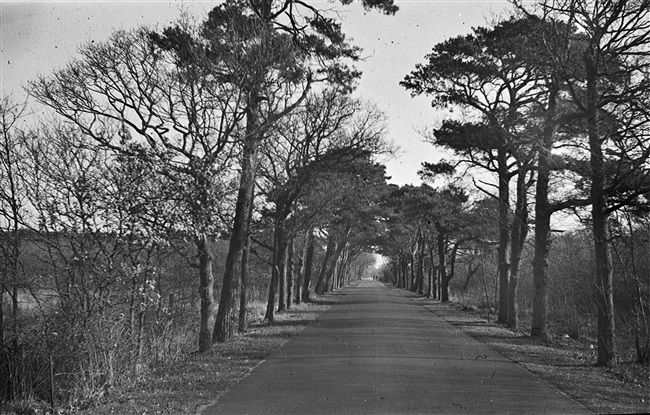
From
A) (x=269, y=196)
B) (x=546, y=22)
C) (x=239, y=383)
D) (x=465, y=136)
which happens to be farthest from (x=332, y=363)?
(x=269, y=196)

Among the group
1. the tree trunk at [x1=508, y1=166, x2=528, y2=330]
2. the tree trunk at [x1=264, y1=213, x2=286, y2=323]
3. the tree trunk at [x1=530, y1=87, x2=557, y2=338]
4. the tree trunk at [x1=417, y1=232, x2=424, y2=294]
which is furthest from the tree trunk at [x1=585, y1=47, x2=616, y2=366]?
the tree trunk at [x1=417, y1=232, x2=424, y2=294]

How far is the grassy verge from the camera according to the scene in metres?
8.81

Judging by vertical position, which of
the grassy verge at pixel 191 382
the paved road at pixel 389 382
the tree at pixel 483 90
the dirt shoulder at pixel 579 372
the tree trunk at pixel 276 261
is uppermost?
the tree at pixel 483 90

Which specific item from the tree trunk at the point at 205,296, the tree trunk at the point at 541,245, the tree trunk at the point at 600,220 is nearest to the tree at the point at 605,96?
the tree trunk at the point at 600,220

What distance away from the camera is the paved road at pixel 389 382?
888cm

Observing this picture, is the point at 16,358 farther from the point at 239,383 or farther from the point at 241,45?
the point at 241,45

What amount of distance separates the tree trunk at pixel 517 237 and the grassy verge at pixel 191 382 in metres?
9.80

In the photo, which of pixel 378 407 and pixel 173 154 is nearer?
pixel 378 407

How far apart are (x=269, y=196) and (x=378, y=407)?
690 inches

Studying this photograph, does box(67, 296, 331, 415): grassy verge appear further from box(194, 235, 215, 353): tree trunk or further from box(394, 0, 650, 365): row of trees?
box(394, 0, 650, 365): row of trees

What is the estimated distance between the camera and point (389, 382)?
10805 mm

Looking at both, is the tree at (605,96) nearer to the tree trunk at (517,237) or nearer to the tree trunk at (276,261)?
the tree trunk at (517,237)

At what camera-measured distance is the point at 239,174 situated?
16578 millimetres

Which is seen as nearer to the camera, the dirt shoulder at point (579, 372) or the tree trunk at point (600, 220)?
the dirt shoulder at point (579, 372)
